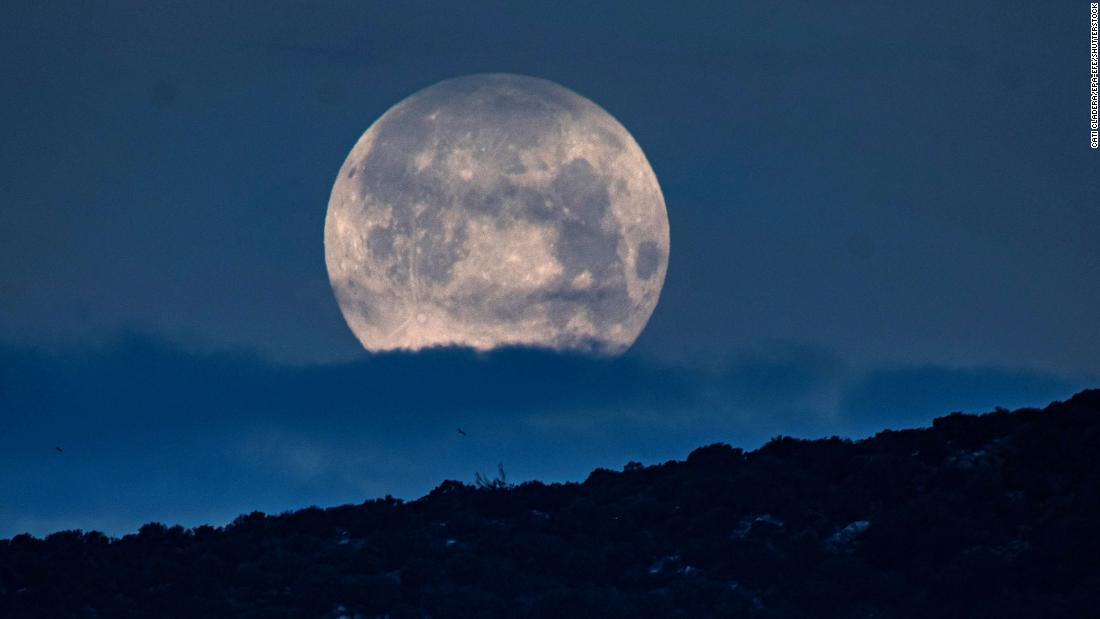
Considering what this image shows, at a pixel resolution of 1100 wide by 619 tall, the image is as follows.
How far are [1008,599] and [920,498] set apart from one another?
26.4ft

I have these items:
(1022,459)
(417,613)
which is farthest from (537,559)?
(1022,459)

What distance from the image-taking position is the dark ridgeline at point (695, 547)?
2175 inches

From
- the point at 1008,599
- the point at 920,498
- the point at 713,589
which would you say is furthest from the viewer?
the point at 920,498

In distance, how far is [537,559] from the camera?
200ft

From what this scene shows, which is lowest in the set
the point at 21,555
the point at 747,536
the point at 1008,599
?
the point at 1008,599

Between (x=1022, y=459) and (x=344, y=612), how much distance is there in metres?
24.2

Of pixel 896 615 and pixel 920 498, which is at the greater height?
pixel 920 498

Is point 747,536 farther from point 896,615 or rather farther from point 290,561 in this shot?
point 290,561

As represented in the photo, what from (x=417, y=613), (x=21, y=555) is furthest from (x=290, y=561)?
(x=21, y=555)

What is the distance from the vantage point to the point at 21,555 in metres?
68.4

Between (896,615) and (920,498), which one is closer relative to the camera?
(896,615)

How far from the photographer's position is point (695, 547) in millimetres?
59781

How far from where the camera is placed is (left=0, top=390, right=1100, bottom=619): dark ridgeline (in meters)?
55.2

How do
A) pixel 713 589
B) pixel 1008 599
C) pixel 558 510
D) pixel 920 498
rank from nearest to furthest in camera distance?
pixel 1008 599, pixel 713 589, pixel 920 498, pixel 558 510
